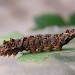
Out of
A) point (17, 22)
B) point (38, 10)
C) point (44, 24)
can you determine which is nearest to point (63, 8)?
point (38, 10)

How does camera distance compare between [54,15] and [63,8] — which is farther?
[63,8]

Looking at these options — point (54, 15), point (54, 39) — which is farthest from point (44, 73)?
point (54, 15)

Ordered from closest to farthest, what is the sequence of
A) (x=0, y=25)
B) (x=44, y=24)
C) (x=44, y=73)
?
(x=44, y=73), (x=44, y=24), (x=0, y=25)

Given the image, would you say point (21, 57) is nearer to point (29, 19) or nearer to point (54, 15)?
point (54, 15)

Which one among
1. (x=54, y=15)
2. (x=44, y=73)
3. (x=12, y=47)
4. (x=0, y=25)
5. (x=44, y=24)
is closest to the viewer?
(x=44, y=73)

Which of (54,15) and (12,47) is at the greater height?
(54,15)

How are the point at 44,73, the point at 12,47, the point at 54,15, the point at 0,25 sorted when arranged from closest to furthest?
the point at 44,73, the point at 12,47, the point at 54,15, the point at 0,25

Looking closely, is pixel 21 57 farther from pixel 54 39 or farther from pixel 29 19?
pixel 29 19
